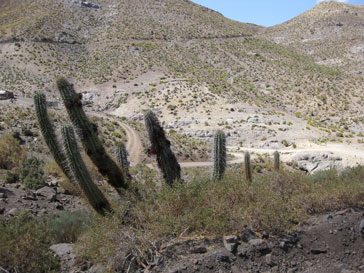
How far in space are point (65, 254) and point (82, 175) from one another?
6.39 feet

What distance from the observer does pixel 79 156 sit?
7156 millimetres

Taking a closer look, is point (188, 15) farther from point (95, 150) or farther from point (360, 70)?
point (95, 150)

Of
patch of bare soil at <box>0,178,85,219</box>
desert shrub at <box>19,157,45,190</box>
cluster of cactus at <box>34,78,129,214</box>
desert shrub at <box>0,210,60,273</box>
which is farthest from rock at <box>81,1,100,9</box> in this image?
desert shrub at <box>0,210,60,273</box>

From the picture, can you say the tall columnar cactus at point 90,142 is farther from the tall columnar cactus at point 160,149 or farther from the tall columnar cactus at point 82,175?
the tall columnar cactus at point 160,149

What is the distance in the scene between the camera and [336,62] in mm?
57094

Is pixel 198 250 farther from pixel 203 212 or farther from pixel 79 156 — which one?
pixel 79 156

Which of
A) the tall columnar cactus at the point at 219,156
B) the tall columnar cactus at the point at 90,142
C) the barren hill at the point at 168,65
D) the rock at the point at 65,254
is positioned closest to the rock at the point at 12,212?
the rock at the point at 65,254

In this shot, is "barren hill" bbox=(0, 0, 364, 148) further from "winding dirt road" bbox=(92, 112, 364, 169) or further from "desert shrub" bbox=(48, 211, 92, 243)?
"desert shrub" bbox=(48, 211, 92, 243)

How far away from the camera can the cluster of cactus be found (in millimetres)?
7070

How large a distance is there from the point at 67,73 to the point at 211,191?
150 feet

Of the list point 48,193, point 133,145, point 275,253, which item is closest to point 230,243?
point 275,253

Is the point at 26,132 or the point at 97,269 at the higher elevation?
the point at 26,132

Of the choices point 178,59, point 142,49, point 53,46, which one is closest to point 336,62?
A: point 178,59

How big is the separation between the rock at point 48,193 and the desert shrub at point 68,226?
7.56 ft
